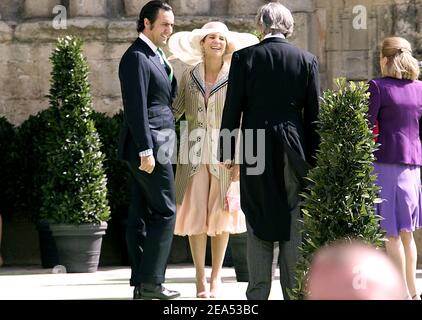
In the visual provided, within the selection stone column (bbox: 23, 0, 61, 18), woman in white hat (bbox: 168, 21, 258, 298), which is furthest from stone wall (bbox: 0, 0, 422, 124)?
woman in white hat (bbox: 168, 21, 258, 298)

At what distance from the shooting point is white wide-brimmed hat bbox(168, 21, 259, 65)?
698cm

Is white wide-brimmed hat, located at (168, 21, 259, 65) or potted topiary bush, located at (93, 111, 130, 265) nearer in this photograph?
white wide-brimmed hat, located at (168, 21, 259, 65)

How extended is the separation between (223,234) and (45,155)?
2.92 m

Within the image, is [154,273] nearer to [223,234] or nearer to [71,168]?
[223,234]

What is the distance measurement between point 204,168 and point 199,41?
86cm

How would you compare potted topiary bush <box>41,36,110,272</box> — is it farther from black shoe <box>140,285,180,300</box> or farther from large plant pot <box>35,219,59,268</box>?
black shoe <box>140,285,180,300</box>

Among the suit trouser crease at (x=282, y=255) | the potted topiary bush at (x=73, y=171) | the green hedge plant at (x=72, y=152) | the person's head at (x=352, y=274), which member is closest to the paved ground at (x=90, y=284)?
the potted topiary bush at (x=73, y=171)

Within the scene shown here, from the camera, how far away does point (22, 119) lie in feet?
33.9

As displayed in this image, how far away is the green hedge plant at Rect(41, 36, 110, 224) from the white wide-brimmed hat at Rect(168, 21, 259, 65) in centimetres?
203

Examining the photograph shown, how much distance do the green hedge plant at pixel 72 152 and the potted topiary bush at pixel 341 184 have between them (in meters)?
4.41

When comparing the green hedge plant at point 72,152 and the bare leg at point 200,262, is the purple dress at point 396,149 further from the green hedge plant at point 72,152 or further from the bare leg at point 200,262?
the green hedge plant at point 72,152

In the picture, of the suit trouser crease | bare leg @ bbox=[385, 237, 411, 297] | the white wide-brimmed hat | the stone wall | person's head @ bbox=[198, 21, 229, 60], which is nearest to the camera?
the suit trouser crease

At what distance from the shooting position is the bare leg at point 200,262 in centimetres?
671
